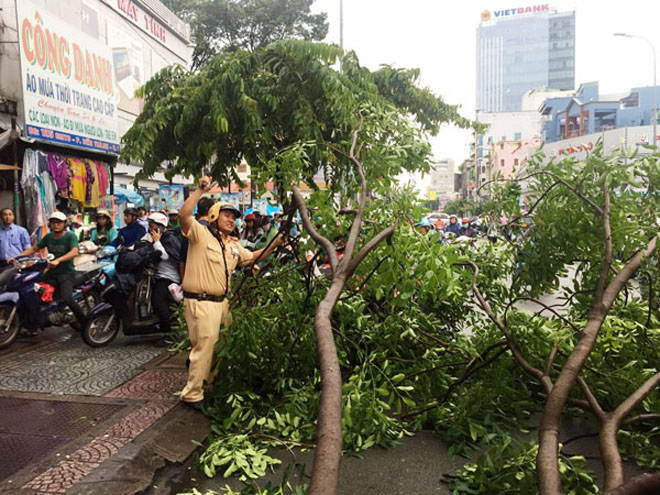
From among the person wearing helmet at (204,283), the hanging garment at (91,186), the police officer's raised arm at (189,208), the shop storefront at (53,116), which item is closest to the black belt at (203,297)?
the person wearing helmet at (204,283)

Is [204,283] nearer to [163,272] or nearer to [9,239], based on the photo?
[163,272]

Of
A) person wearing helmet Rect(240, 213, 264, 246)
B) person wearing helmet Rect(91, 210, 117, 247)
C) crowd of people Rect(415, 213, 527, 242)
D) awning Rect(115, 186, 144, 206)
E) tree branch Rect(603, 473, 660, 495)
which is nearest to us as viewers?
tree branch Rect(603, 473, 660, 495)

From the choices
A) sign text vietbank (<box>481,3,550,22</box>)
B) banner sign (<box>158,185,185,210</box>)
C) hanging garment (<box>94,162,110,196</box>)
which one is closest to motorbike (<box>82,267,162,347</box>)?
hanging garment (<box>94,162,110,196</box>)

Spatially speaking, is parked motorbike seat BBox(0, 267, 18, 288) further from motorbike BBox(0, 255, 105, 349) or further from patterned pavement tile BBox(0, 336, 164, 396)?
patterned pavement tile BBox(0, 336, 164, 396)

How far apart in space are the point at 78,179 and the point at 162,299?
6.10 metres

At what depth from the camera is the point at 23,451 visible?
13.1 ft

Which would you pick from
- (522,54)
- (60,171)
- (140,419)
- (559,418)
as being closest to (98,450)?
(140,419)

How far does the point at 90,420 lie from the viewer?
15.0 feet

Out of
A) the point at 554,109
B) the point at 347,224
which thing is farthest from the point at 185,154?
the point at 554,109

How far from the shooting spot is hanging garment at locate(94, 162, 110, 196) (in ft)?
42.4

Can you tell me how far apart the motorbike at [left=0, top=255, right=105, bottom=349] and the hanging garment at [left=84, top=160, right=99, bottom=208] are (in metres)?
5.28

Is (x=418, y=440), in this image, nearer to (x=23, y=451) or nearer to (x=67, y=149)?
(x=23, y=451)

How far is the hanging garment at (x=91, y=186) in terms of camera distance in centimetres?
1248

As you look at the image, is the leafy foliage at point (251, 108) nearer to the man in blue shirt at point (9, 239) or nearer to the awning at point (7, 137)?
the man in blue shirt at point (9, 239)
